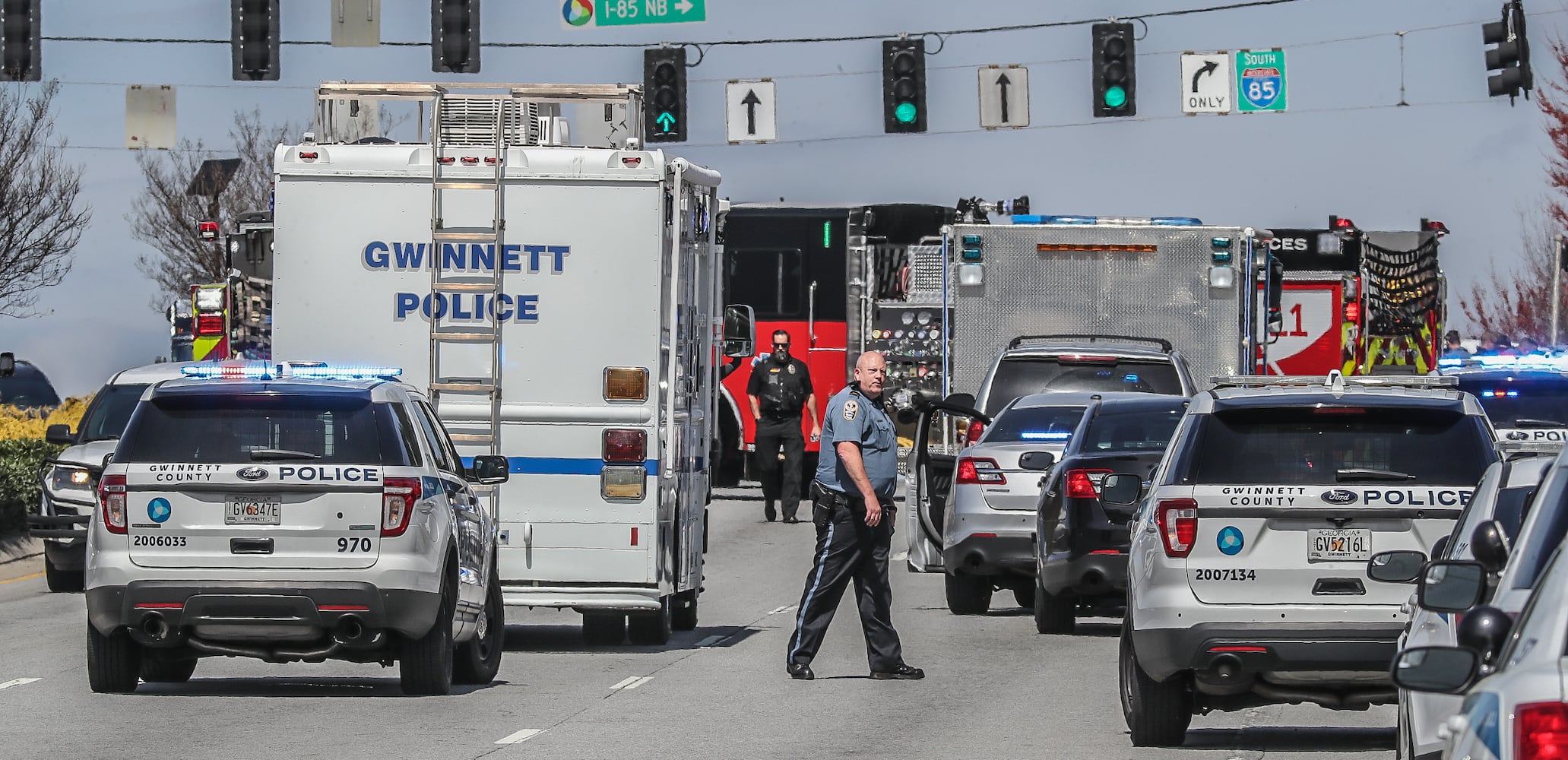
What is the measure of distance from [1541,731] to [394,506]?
8501 mm

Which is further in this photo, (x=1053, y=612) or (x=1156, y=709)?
(x=1053, y=612)

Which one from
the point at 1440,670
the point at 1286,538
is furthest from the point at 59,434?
the point at 1440,670

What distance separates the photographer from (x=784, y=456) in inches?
1094

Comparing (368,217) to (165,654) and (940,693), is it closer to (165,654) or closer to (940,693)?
(165,654)

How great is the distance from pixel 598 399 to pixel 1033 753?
16.9 feet

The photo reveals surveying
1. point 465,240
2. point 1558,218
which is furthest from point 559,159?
point 1558,218

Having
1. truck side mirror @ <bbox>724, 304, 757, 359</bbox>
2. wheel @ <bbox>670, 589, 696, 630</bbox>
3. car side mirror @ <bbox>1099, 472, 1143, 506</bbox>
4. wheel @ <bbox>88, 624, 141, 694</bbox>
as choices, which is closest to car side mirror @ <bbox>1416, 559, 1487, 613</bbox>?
car side mirror @ <bbox>1099, 472, 1143, 506</bbox>

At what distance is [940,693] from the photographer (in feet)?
44.1

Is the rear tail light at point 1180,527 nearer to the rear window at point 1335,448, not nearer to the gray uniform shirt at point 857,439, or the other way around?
the rear window at point 1335,448

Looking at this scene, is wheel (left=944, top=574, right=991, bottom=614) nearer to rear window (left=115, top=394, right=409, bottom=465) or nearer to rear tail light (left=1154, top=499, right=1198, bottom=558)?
rear window (left=115, top=394, right=409, bottom=465)

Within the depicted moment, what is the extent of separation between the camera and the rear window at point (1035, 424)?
1836cm

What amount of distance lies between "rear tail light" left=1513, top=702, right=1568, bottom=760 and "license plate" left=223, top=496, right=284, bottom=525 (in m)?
8.68

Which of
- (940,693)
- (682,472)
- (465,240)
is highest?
(465,240)

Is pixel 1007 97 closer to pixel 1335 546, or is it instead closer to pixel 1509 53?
pixel 1509 53
